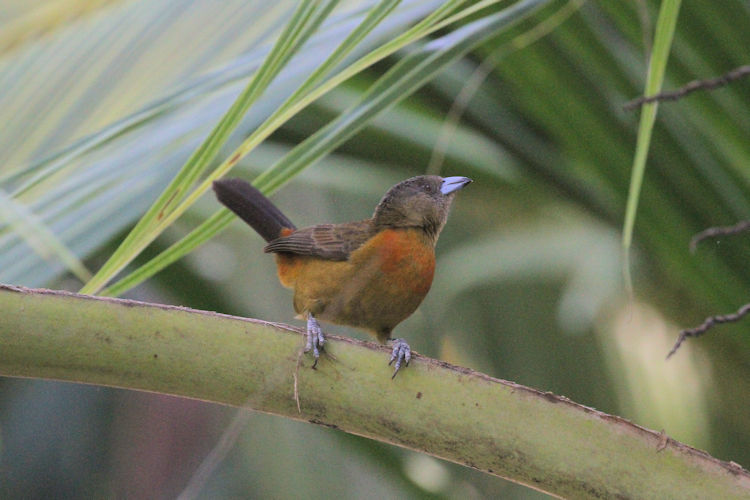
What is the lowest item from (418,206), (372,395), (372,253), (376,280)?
(372,395)

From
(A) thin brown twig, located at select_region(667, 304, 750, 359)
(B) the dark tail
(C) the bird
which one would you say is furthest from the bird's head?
(A) thin brown twig, located at select_region(667, 304, 750, 359)

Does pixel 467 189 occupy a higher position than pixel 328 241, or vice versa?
pixel 467 189

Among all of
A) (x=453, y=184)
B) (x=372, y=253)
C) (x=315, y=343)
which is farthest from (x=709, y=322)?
(x=372, y=253)

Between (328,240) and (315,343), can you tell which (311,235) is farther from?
(315,343)

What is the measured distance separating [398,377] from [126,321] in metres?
0.31

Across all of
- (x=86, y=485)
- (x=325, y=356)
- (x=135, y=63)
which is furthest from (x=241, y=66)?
(x=86, y=485)

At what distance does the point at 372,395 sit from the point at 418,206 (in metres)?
1.32

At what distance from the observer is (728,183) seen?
5.59ft

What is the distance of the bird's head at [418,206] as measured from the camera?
91.6 inches

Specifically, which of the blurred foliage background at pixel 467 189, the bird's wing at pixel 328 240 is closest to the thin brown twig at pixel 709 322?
the blurred foliage background at pixel 467 189

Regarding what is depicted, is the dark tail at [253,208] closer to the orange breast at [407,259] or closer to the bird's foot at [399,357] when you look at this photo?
the orange breast at [407,259]

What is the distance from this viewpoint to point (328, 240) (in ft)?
7.94

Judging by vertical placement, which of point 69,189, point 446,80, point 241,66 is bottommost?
point 69,189

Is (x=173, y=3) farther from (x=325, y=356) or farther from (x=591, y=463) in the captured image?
(x=591, y=463)
